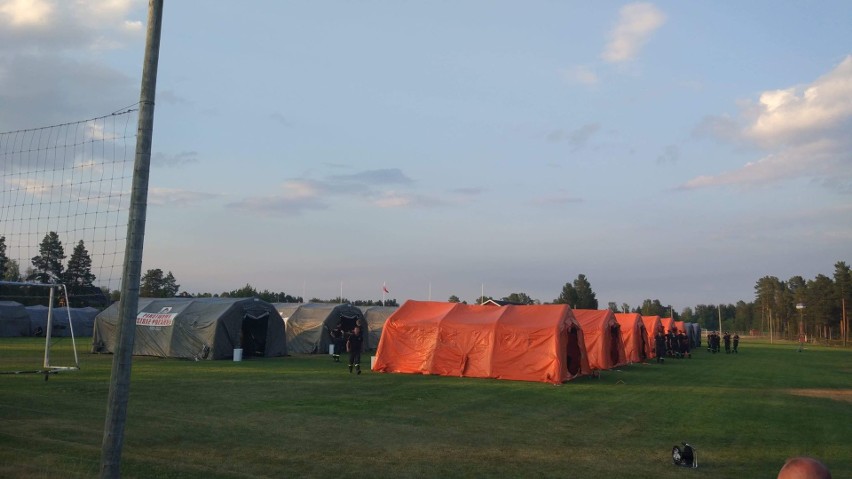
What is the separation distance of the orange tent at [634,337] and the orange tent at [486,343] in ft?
37.1

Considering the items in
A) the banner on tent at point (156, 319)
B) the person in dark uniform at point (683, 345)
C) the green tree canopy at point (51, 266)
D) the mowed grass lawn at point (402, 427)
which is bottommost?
the mowed grass lawn at point (402, 427)

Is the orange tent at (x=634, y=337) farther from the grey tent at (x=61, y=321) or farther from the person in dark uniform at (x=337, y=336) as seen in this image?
the grey tent at (x=61, y=321)

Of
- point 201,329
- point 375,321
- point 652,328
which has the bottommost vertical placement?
point 201,329

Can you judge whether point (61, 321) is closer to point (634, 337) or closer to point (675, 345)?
point (634, 337)

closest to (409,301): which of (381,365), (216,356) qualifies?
(381,365)

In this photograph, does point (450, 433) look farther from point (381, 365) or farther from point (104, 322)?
point (104, 322)

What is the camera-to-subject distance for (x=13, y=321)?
151 ft

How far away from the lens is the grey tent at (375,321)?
35.0m

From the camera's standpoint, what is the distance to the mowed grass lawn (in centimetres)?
838

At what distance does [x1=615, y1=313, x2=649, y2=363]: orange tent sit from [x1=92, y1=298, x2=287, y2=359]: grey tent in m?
17.3

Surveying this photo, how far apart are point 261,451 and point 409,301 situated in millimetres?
15946

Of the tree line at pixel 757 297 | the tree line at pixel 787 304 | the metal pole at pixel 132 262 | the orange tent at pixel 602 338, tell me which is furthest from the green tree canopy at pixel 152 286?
the metal pole at pixel 132 262

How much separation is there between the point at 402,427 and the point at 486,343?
1075cm

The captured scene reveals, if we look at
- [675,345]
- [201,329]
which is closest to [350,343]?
[201,329]
